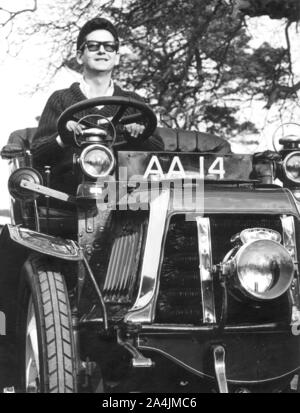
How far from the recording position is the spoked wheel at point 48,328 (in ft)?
11.1

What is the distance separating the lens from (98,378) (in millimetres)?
3643

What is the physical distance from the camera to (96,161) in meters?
3.82

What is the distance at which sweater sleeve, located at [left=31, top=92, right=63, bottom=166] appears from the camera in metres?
4.66

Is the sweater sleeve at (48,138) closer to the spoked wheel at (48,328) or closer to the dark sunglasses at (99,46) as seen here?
the dark sunglasses at (99,46)

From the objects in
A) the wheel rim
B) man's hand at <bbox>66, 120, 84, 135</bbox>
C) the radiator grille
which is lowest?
the wheel rim

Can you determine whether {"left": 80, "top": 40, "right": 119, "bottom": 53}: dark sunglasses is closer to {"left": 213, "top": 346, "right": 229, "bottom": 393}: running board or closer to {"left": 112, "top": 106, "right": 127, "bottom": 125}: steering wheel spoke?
{"left": 112, "top": 106, "right": 127, "bottom": 125}: steering wheel spoke

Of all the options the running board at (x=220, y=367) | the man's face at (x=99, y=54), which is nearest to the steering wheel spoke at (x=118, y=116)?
the man's face at (x=99, y=54)

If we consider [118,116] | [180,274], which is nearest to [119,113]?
[118,116]

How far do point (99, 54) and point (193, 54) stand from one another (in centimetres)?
628

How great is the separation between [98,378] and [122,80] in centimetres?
809

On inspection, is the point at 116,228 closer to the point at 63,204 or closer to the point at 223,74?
the point at 63,204

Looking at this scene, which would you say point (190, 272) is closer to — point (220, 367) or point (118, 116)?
point (220, 367)

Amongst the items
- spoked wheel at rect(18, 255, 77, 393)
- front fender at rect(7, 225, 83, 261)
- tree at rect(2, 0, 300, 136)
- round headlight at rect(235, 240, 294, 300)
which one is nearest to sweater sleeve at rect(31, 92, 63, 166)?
front fender at rect(7, 225, 83, 261)
